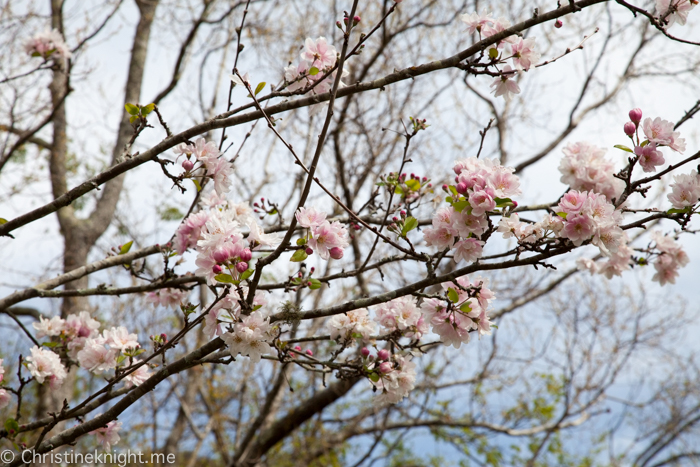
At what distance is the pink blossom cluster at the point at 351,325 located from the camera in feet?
6.51

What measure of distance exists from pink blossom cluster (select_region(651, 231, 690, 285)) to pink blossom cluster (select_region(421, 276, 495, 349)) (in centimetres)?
133

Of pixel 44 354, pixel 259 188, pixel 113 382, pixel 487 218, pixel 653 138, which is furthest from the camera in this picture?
pixel 259 188

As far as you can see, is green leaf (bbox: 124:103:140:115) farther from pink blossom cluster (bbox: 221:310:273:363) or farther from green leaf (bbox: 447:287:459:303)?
green leaf (bbox: 447:287:459:303)

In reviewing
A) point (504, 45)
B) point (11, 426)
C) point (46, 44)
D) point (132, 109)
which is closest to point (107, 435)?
point (11, 426)

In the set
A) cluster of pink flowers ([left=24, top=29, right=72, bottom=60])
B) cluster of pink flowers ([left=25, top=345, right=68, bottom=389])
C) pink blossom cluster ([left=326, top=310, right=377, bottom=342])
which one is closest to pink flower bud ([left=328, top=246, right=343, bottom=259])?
pink blossom cluster ([left=326, top=310, right=377, bottom=342])

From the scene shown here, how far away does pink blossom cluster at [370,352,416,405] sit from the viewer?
193cm

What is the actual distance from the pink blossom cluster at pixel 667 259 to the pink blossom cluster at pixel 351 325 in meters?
1.58

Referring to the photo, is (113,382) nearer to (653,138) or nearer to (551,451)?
(653,138)

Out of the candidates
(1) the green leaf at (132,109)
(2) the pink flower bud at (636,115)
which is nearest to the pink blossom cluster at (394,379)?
(2) the pink flower bud at (636,115)

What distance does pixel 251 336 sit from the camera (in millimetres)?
1599

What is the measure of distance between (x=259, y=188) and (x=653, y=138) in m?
5.34

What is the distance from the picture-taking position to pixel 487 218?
60.9 inches

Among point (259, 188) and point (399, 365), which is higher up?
point (259, 188)

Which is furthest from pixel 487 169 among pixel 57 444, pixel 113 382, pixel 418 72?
pixel 57 444
